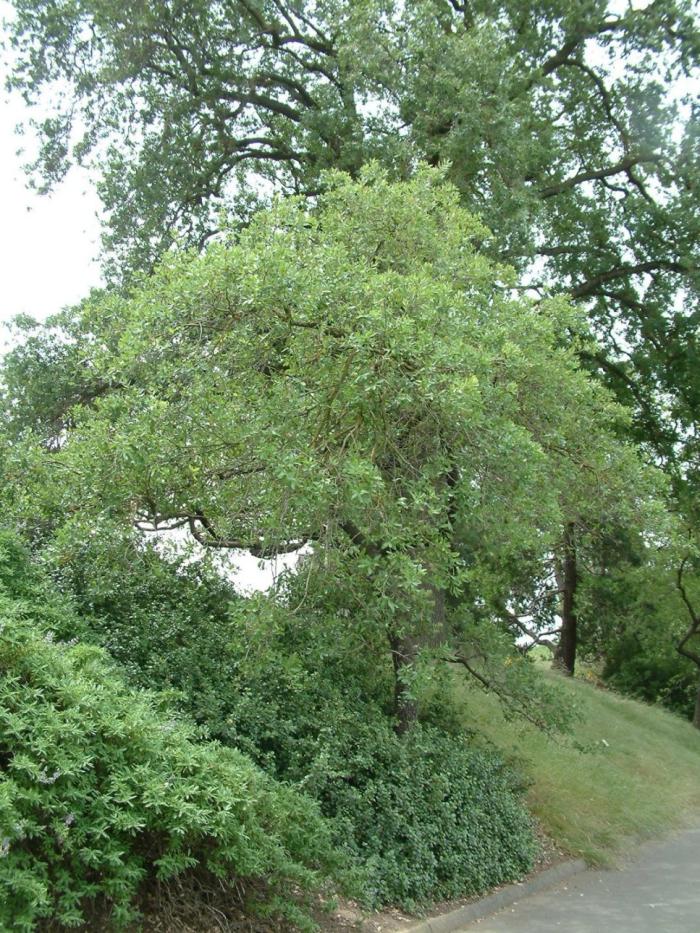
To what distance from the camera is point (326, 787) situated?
8.39 meters

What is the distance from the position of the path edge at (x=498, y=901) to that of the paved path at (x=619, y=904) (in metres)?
0.08

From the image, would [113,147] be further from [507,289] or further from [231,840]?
[231,840]

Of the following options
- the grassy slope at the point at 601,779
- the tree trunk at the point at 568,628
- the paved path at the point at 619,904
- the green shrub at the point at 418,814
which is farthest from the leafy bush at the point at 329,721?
the tree trunk at the point at 568,628

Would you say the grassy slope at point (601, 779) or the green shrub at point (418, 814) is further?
the grassy slope at point (601, 779)

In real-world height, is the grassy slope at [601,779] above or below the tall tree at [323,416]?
below

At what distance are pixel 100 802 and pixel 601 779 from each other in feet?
38.5

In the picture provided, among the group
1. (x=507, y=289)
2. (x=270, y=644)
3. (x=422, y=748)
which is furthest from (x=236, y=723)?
(x=507, y=289)

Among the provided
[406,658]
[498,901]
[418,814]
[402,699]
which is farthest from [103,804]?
[498,901]

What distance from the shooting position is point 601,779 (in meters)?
15.6

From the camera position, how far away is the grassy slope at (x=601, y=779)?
12383 millimetres

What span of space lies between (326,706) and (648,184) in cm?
1435

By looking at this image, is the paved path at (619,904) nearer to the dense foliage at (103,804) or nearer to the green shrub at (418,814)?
the green shrub at (418,814)

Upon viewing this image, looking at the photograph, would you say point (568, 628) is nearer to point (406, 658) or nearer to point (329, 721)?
point (406, 658)

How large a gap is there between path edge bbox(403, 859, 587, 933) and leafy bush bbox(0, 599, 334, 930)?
169 centimetres
